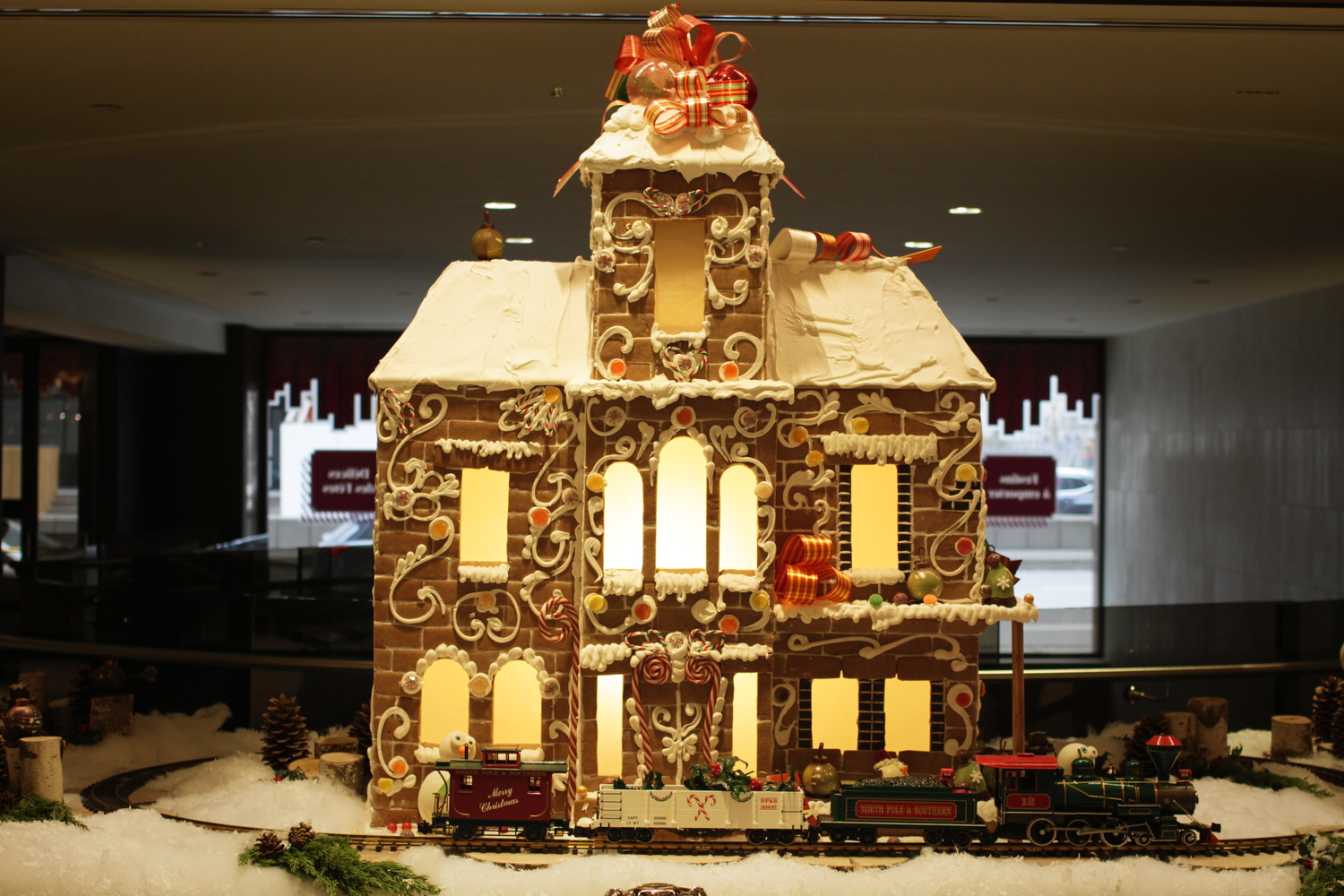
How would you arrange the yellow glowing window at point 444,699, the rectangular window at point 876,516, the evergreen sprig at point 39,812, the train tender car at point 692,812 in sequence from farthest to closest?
the rectangular window at point 876,516 < the yellow glowing window at point 444,699 < the evergreen sprig at point 39,812 < the train tender car at point 692,812

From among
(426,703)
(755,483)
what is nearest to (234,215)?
(426,703)

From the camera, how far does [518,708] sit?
7949 mm

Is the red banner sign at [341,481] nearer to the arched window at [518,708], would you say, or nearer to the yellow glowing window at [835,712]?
the arched window at [518,708]

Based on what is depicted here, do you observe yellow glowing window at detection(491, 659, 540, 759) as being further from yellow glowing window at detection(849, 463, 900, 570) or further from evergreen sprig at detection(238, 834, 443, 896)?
yellow glowing window at detection(849, 463, 900, 570)

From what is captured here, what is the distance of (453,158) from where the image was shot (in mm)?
9438

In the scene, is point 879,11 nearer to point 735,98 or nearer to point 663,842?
point 735,98

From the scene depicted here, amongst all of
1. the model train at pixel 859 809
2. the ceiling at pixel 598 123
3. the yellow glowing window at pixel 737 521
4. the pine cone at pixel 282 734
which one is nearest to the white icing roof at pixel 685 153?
the ceiling at pixel 598 123

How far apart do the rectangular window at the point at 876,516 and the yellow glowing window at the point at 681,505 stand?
98 centimetres

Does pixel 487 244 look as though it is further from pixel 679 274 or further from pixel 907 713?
pixel 907 713

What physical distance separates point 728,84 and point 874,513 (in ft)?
9.82

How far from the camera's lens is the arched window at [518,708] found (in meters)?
7.87

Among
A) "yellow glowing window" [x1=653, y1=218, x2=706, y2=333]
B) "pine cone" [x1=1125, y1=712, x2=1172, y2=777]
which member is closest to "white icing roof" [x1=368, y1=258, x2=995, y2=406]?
"yellow glowing window" [x1=653, y1=218, x2=706, y2=333]

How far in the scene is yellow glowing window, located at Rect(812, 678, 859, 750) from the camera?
8.07 metres

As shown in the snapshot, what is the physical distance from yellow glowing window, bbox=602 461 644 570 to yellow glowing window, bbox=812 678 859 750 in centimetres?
160
